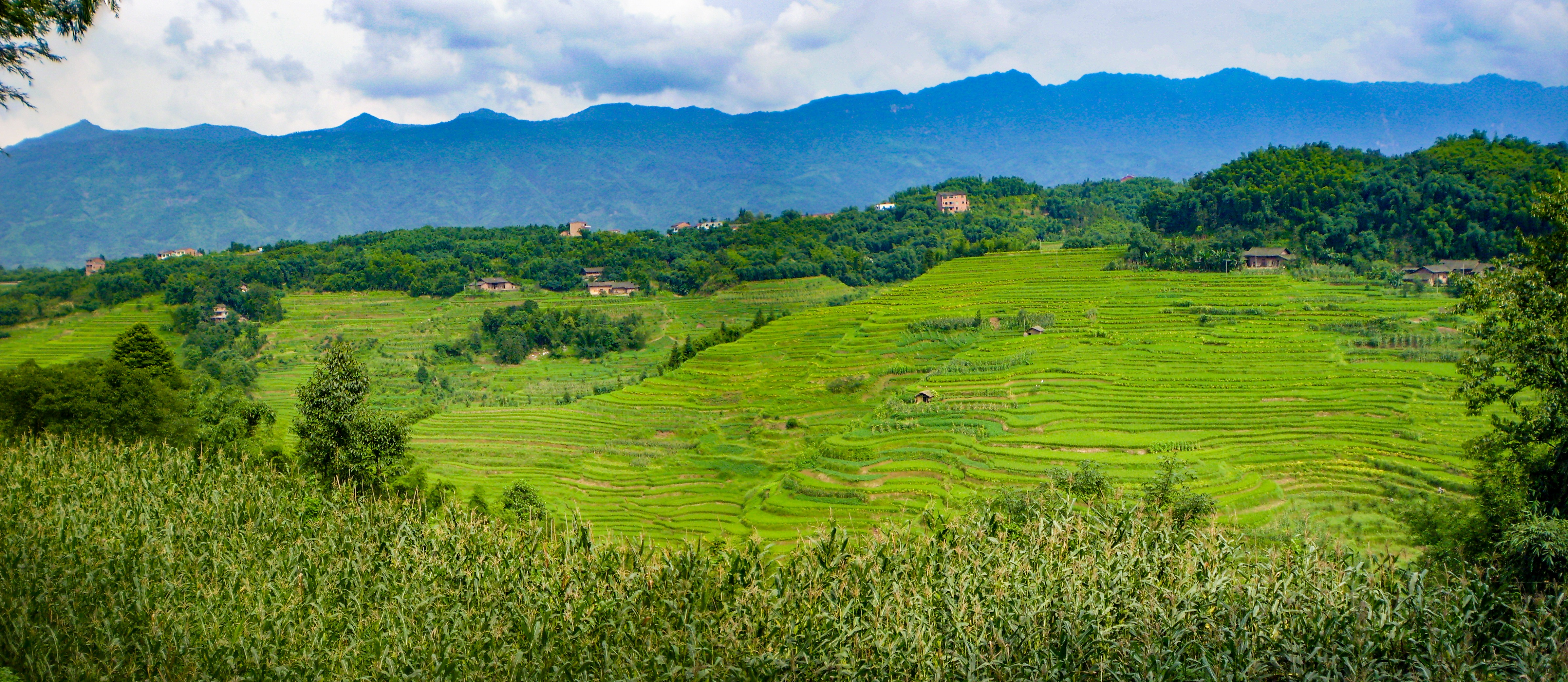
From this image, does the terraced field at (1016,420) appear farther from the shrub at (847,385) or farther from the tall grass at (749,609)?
the tall grass at (749,609)

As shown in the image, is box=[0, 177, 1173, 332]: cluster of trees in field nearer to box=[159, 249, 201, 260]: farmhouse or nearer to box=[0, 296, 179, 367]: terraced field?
box=[0, 296, 179, 367]: terraced field

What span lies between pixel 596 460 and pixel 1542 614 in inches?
1373

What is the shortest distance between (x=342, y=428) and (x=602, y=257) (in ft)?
297

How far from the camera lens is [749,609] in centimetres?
828

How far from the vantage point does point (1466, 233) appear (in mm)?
61906

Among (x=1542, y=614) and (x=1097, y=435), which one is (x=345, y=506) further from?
(x=1097, y=435)

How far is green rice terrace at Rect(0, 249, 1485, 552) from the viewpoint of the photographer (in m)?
27.4

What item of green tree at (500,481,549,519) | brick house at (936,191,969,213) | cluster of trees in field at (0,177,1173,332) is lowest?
green tree at (500,481,549,519)

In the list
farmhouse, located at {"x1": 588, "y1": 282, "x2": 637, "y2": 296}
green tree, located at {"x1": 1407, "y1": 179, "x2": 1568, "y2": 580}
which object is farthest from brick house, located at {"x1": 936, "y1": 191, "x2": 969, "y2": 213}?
green tree, located at {"x1": 1407, "y1": 179, "x2": 1568, "y2": 580}

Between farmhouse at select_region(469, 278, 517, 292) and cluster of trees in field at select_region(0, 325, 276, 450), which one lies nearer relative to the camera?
cluster of trees in field at select_region(0, 325, 276, 450)

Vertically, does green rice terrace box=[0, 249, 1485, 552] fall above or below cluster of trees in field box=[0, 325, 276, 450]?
below

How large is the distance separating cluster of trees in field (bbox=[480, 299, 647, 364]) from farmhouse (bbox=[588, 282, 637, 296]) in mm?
15831

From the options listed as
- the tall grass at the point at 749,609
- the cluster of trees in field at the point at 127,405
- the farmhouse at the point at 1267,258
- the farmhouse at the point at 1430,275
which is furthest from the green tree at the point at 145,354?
the farmhouse at the point at 1430,275

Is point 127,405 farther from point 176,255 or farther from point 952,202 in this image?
point 176,255
